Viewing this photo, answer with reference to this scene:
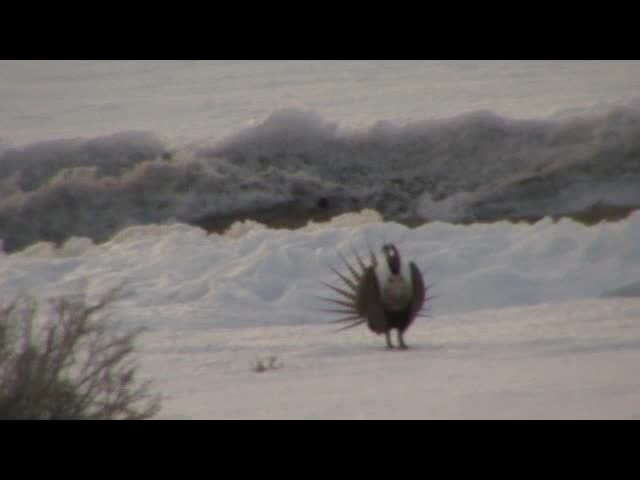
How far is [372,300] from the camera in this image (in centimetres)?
864

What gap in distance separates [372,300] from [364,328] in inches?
47.6

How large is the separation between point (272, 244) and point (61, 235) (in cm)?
350

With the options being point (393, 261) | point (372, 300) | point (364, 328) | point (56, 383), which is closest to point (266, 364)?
point (372, 300)

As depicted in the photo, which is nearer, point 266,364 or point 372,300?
point 266,364

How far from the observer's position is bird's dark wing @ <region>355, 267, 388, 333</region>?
859 cm

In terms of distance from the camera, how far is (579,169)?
1561 centimetres

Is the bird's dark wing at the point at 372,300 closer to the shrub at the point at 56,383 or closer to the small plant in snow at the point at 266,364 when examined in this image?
the small plant in snow at the point at 266,364

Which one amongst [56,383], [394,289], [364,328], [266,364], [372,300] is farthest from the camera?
[364,328]

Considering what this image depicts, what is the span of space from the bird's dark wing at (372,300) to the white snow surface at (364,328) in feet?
0.49

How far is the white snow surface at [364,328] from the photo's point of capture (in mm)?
6613

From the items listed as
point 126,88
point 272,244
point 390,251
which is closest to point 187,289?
point 272,244

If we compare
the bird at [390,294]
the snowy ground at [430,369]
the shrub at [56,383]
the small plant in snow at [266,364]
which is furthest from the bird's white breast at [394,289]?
the shrub at [56,383]

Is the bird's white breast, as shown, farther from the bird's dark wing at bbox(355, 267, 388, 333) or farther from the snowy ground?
the snowy ground

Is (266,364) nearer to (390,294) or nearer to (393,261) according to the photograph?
(390,294)
